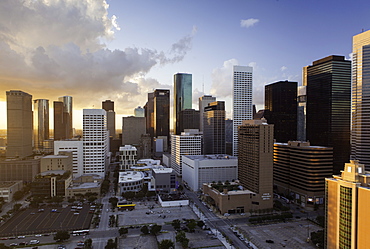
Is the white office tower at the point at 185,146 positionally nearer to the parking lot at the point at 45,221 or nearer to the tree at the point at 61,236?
the parking lot at the point at 45,221

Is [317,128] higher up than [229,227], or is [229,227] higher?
[317,128]

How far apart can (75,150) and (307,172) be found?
112 meters

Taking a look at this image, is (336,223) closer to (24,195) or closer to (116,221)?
(116,221)

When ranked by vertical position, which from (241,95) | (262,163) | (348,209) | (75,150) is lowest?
(348,209)

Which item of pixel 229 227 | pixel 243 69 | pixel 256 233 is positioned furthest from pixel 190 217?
pixel 243 69

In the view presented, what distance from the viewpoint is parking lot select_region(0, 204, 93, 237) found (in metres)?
70.1

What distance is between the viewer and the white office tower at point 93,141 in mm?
136000

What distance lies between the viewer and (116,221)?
77.1 meters

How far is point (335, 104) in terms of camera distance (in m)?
135

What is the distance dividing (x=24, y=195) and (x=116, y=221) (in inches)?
2333

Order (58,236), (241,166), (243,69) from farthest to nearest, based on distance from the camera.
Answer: (243,69), (241,166), (58,236)

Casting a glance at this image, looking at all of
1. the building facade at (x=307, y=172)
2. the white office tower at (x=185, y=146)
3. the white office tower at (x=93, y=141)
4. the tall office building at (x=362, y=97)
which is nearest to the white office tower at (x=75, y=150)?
the white office tower at (x=93, y=141)

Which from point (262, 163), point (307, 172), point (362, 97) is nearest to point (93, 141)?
point (262, 163)

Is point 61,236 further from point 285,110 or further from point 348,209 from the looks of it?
point 285,110
